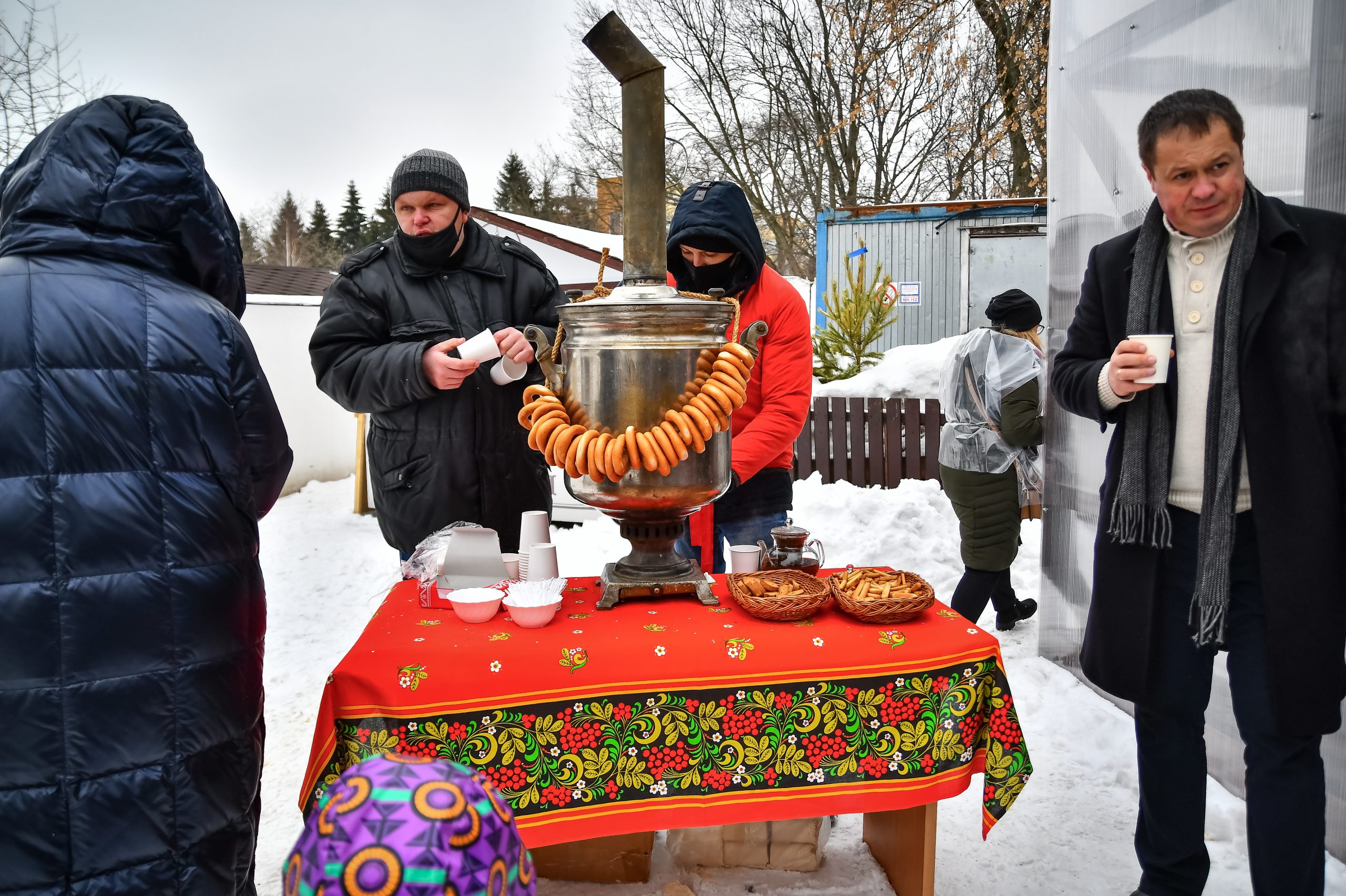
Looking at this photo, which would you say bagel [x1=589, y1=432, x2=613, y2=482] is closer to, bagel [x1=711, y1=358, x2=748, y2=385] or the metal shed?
bagel [x1=711, y1=358, x2=748, y2=385]

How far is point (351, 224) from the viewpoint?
142 feet

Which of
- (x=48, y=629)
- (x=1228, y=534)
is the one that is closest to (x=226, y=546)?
(x=48, y=629)

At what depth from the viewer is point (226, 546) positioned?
170cm

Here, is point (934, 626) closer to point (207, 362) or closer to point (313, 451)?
point (207, 362)

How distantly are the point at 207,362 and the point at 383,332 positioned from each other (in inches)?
46.7

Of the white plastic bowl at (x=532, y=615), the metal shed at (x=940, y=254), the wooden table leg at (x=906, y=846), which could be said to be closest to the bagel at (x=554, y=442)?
the white plastic bowl at (x=532, y=615)

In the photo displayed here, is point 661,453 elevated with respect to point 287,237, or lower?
lower

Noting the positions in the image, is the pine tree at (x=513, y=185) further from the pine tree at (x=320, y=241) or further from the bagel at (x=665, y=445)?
the bagel at (x=665, y=445)

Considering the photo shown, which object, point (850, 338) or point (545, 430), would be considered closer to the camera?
point (545, 430)

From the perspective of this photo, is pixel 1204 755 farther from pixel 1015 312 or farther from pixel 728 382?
pixel 1015 312

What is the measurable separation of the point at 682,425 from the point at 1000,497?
300cm

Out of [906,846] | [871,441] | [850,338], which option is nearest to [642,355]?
[906,846]

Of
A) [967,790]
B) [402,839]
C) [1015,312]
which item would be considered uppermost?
[1015,312]

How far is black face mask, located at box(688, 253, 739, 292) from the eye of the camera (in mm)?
3025
